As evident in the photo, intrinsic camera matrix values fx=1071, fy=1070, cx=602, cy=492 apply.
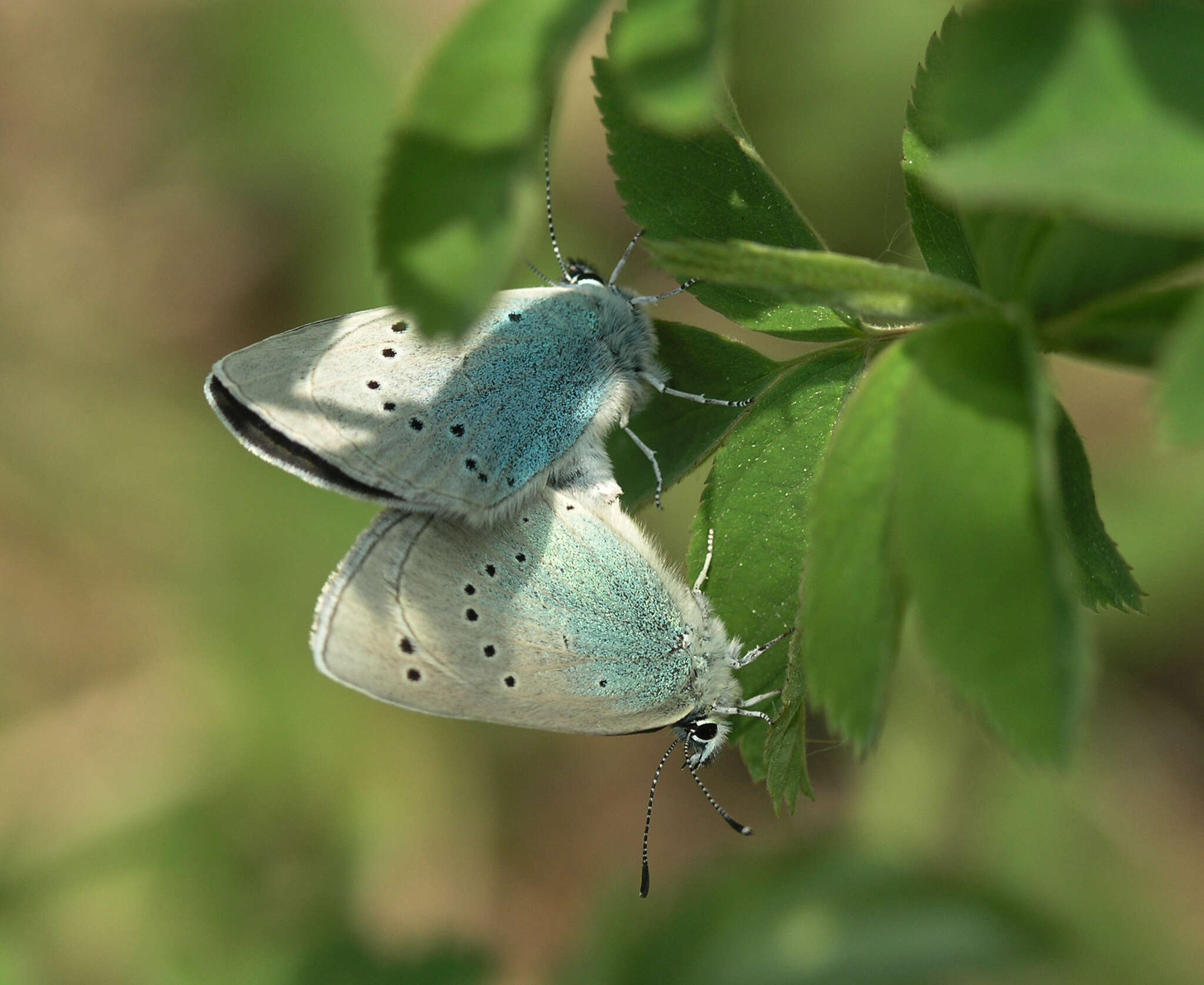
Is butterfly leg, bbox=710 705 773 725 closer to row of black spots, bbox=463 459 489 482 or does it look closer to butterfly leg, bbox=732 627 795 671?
butterfly leg, bbox=732 627 795 671

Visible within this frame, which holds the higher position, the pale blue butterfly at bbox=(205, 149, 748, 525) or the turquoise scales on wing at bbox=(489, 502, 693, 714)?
the pale blue butterfly at bbox=(205, 149, 748, 525)

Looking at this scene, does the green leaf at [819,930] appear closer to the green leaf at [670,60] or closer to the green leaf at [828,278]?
the green leaf at [828,278]

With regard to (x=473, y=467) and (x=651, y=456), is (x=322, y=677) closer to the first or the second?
(x=473, y=467)

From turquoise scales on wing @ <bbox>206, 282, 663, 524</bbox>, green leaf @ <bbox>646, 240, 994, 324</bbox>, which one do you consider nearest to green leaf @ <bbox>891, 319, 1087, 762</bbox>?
green leaf @ <bbox>646, 240, 994, 324</bbox>

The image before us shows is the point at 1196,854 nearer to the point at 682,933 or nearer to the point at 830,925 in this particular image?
the point at 830,925

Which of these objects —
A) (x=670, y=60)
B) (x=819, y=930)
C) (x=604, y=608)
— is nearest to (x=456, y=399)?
(x=604, y=608)

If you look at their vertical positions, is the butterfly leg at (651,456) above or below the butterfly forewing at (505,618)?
above

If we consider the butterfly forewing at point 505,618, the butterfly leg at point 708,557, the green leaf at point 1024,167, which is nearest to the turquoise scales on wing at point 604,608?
the butterfly forewing at point 505,618
